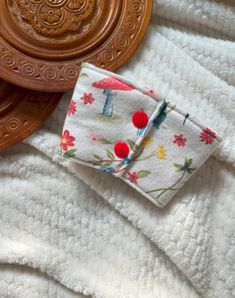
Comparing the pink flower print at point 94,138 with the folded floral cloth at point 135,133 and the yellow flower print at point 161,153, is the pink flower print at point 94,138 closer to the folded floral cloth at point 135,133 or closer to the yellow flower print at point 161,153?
the folded floral cloth at point 135,133

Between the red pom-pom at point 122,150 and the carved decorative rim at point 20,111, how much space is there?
0.15 m

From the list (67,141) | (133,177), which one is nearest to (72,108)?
(67,141)

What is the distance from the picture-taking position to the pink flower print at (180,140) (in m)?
0.74

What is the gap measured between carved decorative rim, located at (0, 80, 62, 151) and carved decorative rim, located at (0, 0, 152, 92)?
0.04 meters

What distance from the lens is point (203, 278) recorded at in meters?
0.76

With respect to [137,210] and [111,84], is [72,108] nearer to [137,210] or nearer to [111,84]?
[111,84]

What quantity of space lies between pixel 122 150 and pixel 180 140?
10cm

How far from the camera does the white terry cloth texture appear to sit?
2.53 ft

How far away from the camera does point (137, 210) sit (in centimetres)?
78

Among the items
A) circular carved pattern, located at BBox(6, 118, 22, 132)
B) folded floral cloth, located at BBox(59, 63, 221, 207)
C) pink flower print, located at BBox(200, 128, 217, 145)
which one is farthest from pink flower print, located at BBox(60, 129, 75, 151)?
pink flower print, located at BBox(200, 128, 217, 145)

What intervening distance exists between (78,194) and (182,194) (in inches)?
7.6

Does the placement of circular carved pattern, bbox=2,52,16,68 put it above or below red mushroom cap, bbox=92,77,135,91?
below

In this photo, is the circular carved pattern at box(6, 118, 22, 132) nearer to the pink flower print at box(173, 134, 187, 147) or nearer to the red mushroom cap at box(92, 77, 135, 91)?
the red mushroom cap at box(92, 77, 135, 91)

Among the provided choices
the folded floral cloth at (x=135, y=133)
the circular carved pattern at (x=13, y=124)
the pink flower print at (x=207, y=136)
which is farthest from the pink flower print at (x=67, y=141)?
the pink flower print at (x=207, y=136)
